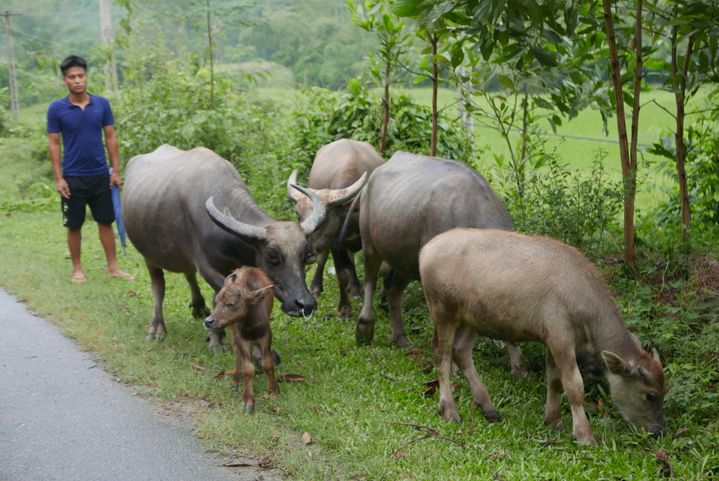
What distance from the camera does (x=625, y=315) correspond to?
636cm

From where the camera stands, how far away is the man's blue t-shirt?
31.2 feet

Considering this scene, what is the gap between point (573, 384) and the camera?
16.6ft

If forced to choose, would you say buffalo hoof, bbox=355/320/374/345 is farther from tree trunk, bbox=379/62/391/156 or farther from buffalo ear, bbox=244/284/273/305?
tree trunk, bbox=379/62/391/156

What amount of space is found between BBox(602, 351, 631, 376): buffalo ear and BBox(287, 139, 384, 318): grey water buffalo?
3.50m

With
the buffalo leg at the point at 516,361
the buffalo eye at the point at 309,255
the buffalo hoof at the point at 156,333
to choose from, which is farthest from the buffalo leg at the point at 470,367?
the buffalo hoof at the point at 156,333

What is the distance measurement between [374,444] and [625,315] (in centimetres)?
230

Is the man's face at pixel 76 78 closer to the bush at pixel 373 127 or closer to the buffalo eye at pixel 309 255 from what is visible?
the bush at pixel 373 127

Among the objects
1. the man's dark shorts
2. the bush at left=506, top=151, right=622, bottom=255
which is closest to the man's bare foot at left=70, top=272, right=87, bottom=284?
→ the man's dark shorts

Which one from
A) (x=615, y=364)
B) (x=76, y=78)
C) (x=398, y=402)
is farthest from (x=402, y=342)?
(x=76, y=78)

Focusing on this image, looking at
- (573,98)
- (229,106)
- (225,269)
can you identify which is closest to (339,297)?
(225,269)

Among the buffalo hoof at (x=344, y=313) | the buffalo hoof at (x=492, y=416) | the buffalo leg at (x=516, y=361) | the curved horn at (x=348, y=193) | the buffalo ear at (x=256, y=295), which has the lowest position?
the buffalo hoof at (x=344, y=313)

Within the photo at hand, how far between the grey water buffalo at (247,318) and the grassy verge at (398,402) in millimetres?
186

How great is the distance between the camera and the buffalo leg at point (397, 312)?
7.39 m

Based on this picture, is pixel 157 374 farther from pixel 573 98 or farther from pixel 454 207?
pixel 573 98
